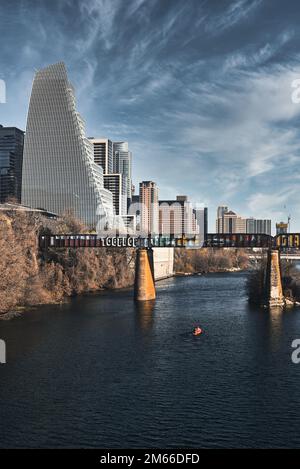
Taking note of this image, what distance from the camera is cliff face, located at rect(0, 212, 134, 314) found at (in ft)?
241

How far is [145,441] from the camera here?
31594 millimetres

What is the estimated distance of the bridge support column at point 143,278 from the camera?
327 feet

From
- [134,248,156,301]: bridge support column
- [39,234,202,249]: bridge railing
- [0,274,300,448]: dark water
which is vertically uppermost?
[39,234,202,249]: bridge railing

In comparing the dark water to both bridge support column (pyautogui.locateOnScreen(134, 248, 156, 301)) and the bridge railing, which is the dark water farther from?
the bridge railing

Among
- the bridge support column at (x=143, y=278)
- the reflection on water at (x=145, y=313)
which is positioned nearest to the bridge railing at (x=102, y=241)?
the bridge support column at (x=143, y=278)

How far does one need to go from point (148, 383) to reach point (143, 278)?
57.8 meters

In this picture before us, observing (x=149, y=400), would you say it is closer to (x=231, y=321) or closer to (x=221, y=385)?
(x=221, y=385)

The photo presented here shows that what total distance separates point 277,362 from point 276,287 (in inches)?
1622

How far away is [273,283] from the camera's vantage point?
295 feet

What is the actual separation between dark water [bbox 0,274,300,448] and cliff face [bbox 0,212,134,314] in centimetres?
699
